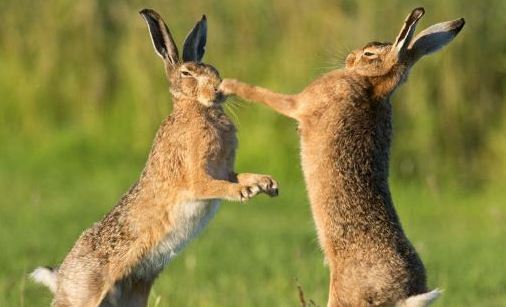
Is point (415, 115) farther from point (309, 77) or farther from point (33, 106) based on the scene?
point (33, 106)

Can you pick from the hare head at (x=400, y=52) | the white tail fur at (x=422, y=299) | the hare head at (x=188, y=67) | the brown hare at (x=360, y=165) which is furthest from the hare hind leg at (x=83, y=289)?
the hare head at (x=400, y=52)

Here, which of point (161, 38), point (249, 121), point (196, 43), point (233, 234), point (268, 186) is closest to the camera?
point (268, 186)

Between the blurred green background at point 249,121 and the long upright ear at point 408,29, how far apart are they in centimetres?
450

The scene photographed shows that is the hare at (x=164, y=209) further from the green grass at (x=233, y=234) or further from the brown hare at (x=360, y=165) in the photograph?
the green grass at (x=233, y=234)

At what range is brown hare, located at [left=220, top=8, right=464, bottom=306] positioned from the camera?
7.28 meters

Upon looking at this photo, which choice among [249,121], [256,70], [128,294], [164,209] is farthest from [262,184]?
[256,70]

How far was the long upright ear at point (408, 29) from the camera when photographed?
766 centimetres

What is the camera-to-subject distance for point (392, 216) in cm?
758

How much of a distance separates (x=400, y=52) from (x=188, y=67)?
1274 millimetres

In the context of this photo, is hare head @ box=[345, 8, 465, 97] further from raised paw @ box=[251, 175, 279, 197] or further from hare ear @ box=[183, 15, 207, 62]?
raised paw @ box=[251, 175, 279, 197]

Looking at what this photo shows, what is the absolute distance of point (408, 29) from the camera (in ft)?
25.7

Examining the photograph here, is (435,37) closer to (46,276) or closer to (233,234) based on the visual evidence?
(46,276)

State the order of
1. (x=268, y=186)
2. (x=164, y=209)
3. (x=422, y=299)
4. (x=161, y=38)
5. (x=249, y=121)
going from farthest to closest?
(x=249, y=121), (x=161, y=38), (x=164, y=209), (x=268, y=186), (x=422, y=299)

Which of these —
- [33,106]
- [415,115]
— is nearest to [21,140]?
[33,106]
